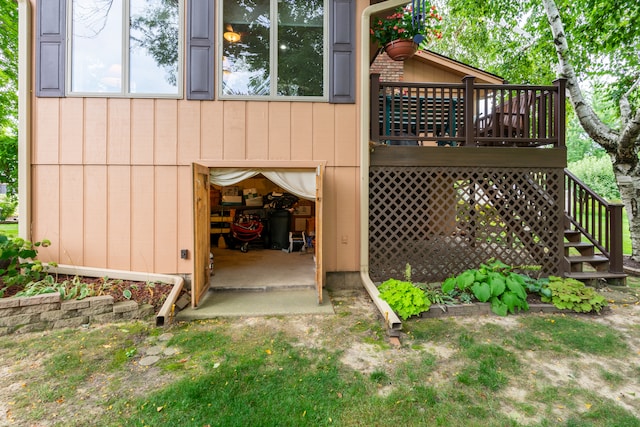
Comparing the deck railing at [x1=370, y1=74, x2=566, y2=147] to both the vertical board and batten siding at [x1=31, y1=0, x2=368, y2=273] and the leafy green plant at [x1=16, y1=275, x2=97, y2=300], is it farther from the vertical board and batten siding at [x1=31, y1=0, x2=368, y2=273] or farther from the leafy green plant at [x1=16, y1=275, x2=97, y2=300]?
the leafy green plant at [x1=16, y1=275, x2=97, y2=300]

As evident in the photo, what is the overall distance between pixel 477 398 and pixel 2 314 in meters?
4.67

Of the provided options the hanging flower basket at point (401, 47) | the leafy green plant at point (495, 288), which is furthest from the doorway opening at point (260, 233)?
the hanging flower basket at point (401, 47)

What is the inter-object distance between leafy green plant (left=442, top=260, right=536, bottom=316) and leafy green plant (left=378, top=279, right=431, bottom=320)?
561 mm

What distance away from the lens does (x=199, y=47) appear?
4363mm

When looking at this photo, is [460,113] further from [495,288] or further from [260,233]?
[260,233]

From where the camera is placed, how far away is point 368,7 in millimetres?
4441

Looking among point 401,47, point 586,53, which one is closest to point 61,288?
point 401,47

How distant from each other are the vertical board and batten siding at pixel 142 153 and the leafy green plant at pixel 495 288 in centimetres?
277

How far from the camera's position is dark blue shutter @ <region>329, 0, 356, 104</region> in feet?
14.8

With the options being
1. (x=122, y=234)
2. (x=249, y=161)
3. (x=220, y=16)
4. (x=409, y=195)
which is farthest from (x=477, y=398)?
(x=220, y=16)

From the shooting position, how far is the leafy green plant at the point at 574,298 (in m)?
3.83

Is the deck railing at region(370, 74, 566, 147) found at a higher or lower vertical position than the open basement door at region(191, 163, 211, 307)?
higher

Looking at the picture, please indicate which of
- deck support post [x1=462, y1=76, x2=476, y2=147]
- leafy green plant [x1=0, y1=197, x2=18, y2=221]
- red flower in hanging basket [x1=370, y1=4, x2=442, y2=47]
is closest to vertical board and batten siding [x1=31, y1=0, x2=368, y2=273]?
red flower in hanging basket [x1=370, y1=4, x2=442, y2=47]

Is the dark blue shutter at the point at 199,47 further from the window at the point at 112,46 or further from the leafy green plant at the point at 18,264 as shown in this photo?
the leafy green plant at the point at 18,264
